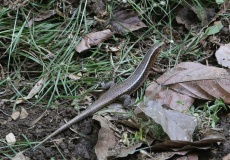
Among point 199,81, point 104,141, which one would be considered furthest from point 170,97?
point 104,141

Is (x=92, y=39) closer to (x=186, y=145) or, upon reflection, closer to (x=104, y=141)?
(x=104, y=141)

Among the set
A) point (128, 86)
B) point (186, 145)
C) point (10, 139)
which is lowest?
point (10, 139)

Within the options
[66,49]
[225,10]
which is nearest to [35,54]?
[66,49]

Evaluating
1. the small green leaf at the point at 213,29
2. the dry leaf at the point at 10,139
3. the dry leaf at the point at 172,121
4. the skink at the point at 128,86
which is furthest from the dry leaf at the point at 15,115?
the small green leaf at the point at 213,29

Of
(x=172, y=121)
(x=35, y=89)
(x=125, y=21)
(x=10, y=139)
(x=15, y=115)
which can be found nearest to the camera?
(x=172, y=121)

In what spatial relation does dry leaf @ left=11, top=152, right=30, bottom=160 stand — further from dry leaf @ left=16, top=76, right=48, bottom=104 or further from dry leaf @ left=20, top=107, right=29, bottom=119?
dry leaf @ left=16, top=76, right=48, bottom=104

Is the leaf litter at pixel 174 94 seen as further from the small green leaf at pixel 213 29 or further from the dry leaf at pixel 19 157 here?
the dry leaf at pixel 19 157

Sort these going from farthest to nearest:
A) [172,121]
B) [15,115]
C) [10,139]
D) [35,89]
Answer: [35,89], [15,115], [10,139], [172,121]

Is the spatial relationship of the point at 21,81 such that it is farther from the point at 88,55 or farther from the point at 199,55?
the point at 199,55
